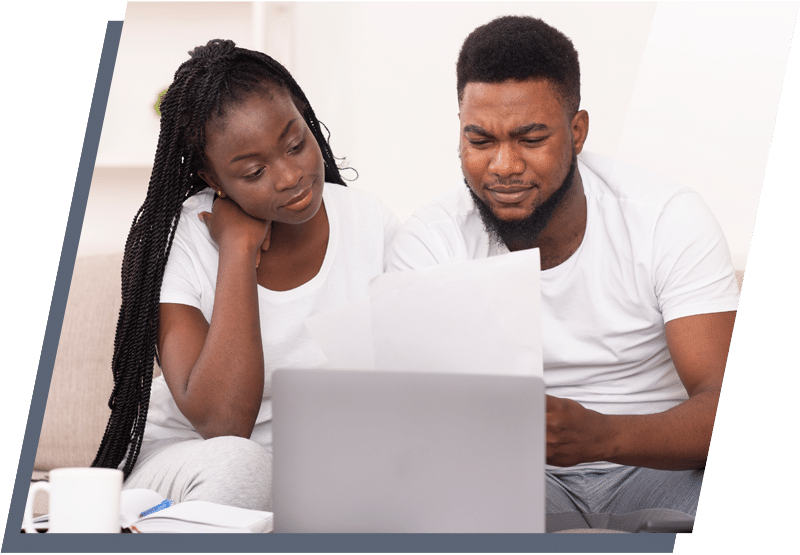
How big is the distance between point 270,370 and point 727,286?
33.8 inches

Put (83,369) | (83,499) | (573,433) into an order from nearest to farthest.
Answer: (83,499) < (573,433) < (83,369)

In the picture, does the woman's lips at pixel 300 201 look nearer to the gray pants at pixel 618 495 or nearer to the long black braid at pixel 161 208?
the long black braid at pixel 161 208

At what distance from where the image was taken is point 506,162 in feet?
4.91

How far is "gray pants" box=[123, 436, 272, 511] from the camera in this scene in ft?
4.96

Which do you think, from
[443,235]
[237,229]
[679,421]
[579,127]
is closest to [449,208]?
[443,235]

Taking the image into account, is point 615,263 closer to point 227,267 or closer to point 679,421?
point 679,421

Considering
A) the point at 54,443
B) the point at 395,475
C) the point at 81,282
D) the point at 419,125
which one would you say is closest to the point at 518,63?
the point at 419,125

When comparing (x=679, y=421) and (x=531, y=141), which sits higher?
(x=531, y=141)

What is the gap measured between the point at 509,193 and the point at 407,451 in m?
0.49

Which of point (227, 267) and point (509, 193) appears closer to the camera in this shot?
point (509, 193)

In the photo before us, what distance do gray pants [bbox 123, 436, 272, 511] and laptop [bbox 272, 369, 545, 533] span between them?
0.22 m

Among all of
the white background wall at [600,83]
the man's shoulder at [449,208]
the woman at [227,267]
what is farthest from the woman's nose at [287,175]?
the man's shoulder at [449,208]

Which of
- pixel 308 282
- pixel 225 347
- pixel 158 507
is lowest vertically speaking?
pixel 158 507

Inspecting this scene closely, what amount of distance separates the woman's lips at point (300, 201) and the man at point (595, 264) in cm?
18
